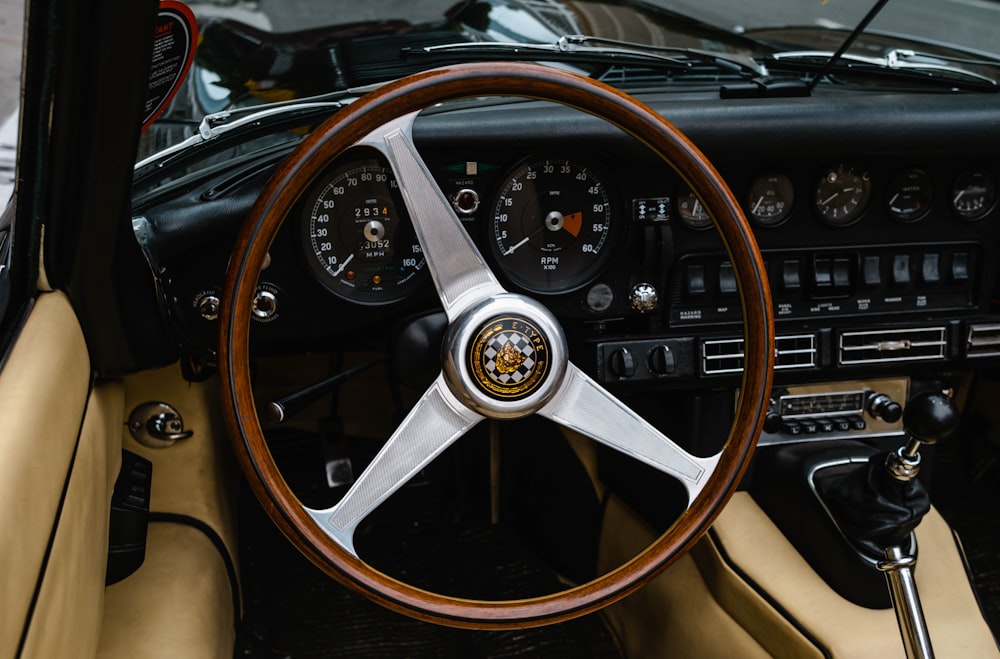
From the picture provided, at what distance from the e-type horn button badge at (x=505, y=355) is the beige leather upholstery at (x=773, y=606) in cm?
67

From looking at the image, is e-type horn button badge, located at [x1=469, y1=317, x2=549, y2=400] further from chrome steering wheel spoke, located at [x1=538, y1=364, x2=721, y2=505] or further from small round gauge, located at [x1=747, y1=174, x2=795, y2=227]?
small round gauge, located at [x1=747, y1=174, x2=795, y2=227]

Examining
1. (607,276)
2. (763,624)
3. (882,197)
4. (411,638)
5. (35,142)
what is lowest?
(411,638)

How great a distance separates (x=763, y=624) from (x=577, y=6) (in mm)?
1228

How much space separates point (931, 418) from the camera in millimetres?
1496

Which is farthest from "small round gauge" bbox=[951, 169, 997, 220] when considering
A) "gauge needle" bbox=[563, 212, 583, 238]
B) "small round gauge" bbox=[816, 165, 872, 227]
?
"gauge needle" bbox=[563, 212, 583, 238]

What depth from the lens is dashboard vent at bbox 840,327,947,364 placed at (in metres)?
1.89

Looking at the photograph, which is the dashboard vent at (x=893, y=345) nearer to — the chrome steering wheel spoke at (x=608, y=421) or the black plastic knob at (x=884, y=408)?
the black plastic knob at (x=884, y=408)

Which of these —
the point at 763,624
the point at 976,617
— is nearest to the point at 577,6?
the point at 763,624

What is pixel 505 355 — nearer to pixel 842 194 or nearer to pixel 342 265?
pixel 342 265

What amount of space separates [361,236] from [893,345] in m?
1.07

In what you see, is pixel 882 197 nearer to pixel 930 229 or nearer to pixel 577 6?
pixel 930 229

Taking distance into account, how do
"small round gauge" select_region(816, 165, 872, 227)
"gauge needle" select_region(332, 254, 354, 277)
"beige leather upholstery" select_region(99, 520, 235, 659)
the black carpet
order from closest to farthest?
"beige leather upholstery" select_region(99, 520, 235, 659) < "gauge needle" select_region(332, 254, 354, 277) < "small round gauge" select_region(816, 165, 872, 227) < the black carpet

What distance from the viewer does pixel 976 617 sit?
1697 mm

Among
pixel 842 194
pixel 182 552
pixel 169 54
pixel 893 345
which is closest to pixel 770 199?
pixel 842 194
